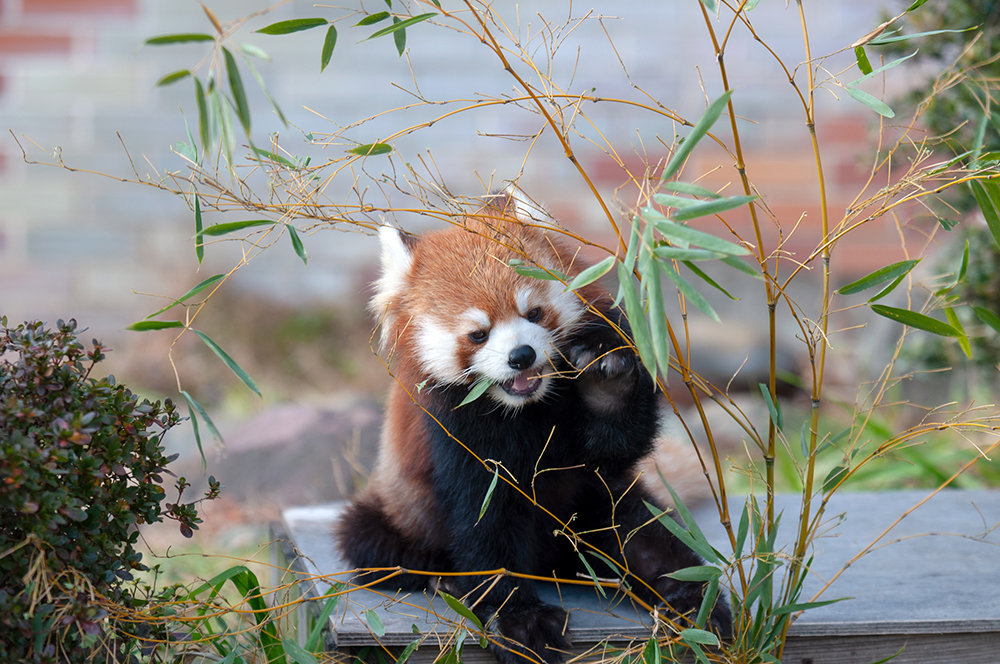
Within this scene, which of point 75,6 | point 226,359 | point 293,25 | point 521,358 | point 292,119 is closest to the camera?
point 293,25

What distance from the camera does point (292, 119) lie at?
20.0 ft

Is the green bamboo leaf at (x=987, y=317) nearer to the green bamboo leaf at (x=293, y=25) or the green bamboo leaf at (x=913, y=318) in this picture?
the green bamboo leaf at (x=913, y=318)

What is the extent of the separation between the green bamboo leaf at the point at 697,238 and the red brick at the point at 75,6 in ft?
19.5

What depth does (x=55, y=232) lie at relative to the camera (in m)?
6.02

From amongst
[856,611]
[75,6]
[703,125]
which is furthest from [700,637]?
[75,6]

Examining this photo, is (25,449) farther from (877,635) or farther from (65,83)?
(65,83)

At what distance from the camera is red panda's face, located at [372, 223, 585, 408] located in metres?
1.75

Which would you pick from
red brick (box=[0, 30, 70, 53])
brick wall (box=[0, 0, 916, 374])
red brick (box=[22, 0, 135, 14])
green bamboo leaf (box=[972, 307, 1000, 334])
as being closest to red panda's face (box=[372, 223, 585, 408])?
green bamboo leaf (box=[972, 307, 1000, 334])

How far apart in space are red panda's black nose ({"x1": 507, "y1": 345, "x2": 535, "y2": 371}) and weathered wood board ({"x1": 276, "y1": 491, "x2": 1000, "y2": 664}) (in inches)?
19.7

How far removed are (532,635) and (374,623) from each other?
12.5 inches

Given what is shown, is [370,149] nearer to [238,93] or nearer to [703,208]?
[238,93]

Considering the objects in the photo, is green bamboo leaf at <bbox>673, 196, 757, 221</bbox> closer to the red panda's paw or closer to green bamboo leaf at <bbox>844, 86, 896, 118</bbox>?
green bamboo leaf at <bbox>844, 86, 896, 118</bbox>

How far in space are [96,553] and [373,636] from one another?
0.54 metres

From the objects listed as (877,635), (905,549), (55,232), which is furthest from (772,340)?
(55,232)
